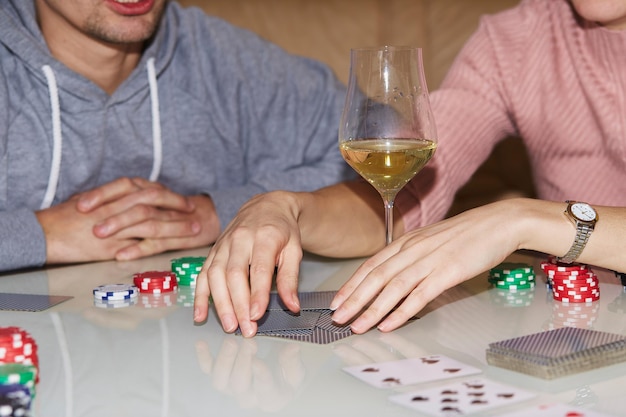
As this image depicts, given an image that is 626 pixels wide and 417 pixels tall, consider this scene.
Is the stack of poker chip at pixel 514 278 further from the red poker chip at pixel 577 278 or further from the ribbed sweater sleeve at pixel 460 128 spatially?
the ribbed sweater sleeve at pixel 460 128

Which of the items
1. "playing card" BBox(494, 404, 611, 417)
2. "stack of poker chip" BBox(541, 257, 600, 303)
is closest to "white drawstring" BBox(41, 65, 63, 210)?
"stack of poker chip" BBox(541, 257, 600, 303)

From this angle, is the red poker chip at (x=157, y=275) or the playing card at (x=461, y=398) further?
the red poker chip at (x=157, y=275)

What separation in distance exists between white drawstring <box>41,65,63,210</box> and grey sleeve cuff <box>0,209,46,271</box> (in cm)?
21

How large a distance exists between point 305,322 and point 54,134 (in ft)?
3.24

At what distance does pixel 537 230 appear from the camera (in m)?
1.27

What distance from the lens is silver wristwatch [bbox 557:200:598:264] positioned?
1.28 m

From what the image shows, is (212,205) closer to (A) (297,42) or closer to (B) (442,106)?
(B) (442,106)

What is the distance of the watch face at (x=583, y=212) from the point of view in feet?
4.23

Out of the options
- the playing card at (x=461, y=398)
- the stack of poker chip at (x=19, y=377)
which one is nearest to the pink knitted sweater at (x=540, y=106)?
the playing card at (x=461, y=398)

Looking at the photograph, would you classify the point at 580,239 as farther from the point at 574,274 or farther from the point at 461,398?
the point at 461,398

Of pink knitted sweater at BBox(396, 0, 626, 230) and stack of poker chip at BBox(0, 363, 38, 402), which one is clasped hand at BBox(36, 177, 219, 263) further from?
stack of poker chip at BBox(0, 363, 38, 402)

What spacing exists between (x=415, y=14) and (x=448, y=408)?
2.13 metres

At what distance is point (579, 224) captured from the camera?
4.20 feet

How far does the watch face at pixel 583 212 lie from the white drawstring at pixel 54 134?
1.12 metres
